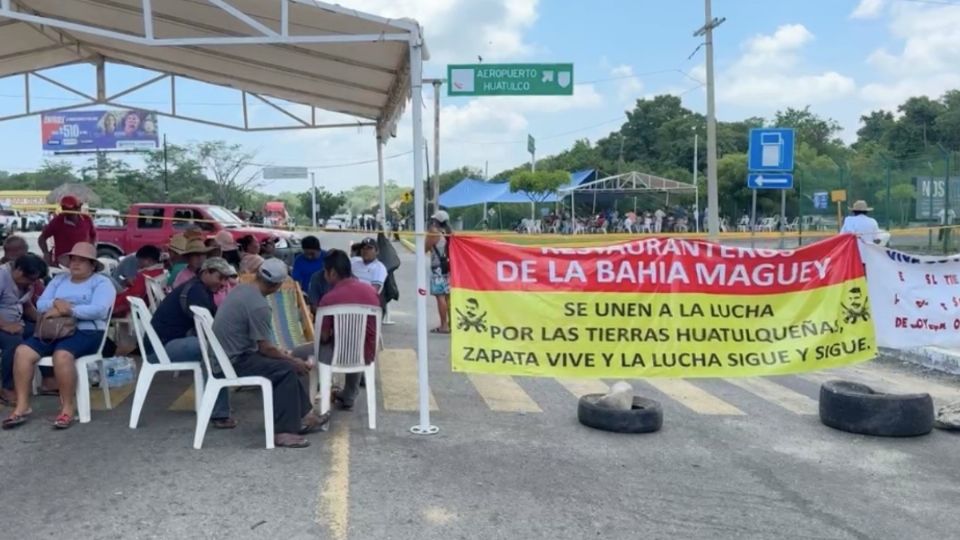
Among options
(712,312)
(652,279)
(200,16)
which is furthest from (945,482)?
(200,16)

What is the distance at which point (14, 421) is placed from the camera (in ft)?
19.2

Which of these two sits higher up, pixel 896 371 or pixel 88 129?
pixel 88 129

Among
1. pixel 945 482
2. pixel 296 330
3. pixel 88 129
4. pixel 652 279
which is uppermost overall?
pixel 88 129

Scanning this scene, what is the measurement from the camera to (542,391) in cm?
798

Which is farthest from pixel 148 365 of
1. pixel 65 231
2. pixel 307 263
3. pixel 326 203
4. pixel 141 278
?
pixel 326 203

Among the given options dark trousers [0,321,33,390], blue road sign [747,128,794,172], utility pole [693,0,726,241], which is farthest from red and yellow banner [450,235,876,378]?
utility pole [693,0,726,241]

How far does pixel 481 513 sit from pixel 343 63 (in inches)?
201

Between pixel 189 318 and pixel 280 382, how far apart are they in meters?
1.17

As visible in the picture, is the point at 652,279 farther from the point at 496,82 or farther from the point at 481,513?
the point at 496,82

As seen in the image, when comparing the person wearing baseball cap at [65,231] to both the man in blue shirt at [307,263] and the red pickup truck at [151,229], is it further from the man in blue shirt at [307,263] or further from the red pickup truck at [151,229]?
the red pickup truck at [151,229]

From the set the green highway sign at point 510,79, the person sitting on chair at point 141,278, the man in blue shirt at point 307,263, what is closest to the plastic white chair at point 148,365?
the person sitting on chair at point 141,278

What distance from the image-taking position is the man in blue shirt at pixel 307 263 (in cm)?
922

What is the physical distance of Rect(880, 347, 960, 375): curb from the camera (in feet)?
30.8

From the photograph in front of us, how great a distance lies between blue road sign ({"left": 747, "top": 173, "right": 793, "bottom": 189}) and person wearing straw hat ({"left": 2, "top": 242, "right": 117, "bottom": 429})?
10714 mm
